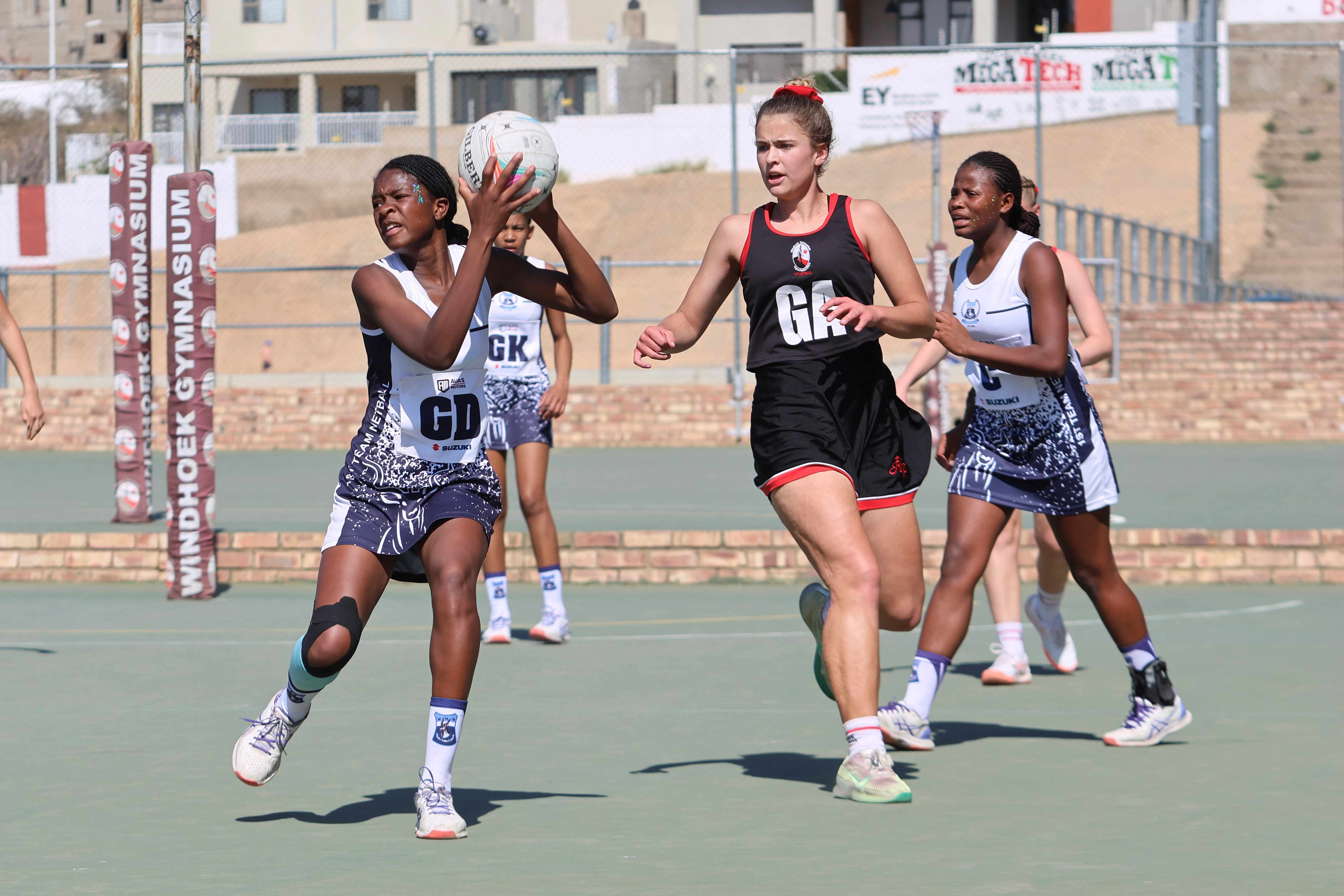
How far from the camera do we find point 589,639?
8812mm

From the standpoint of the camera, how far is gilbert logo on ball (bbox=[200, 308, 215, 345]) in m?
9.74

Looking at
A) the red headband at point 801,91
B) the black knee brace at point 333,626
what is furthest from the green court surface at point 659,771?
the red headband at point 801,91

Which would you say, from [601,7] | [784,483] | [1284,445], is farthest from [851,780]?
[601,7]

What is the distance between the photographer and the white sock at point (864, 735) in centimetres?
538

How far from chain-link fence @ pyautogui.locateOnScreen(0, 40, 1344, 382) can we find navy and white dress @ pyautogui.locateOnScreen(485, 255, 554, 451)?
2826 cm

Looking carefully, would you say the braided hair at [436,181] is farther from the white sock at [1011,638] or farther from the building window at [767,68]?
the building window at [767,68]

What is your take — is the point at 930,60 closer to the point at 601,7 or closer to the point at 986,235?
the point at 601,7

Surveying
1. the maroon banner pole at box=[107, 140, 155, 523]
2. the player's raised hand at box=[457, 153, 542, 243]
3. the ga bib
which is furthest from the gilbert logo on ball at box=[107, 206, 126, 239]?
the player's raised hand at box=[457, 153, 542, 243]

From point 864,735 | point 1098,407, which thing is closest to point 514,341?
point 864,735

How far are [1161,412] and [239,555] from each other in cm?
1313

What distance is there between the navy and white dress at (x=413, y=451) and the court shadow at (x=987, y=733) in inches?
83.2

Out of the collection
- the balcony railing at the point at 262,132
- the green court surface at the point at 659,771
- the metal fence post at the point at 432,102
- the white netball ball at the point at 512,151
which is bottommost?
the green court surface at the point at 659,771

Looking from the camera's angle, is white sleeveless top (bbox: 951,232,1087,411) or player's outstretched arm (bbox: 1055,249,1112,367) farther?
player's outstretched arm (bbox: 1055,249,1112,367)

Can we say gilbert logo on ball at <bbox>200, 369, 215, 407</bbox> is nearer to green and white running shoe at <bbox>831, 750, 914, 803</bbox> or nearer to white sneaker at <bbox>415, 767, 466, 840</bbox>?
white sneaker at <bbox>415, 767, 466, 840</bbox>
